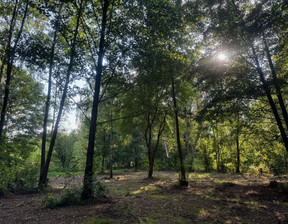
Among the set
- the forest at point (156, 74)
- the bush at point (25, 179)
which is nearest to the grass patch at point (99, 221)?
the forest at point (156, 74)

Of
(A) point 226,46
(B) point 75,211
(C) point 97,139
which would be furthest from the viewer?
(C) point 97,139

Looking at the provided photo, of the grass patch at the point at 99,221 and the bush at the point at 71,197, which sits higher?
the bush at the point at 71,197

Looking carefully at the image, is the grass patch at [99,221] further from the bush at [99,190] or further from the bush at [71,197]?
the bush at [99,190]

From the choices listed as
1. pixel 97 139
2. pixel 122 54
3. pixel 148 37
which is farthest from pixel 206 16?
pixel 97 139

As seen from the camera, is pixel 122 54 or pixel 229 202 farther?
pixel 122 54

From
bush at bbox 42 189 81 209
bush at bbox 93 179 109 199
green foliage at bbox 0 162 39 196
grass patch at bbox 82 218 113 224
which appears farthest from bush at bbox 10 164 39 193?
grass patch at bbox 82 218 113 224

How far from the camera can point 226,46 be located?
21.6 ft

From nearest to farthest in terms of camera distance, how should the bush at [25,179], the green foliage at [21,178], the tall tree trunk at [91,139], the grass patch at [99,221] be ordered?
the grass patch at [99,221]
the tall tree trunk at [91,139]
the green foliage at [21,178]
the bush at [25,179]

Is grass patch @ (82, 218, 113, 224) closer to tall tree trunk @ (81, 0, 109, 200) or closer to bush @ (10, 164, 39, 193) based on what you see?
tall tree trunk @ (81, 0, 109, 200)

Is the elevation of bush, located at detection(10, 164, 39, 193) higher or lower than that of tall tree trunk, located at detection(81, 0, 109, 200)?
lower

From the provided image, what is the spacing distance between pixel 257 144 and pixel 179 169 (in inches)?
193

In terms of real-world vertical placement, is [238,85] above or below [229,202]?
above

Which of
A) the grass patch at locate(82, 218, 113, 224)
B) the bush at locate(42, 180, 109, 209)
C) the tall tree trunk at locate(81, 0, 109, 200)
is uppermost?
the tall tree trunk at locate(81, 0, 109, 200)

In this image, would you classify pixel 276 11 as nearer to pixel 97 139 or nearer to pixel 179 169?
pixel 179 169
